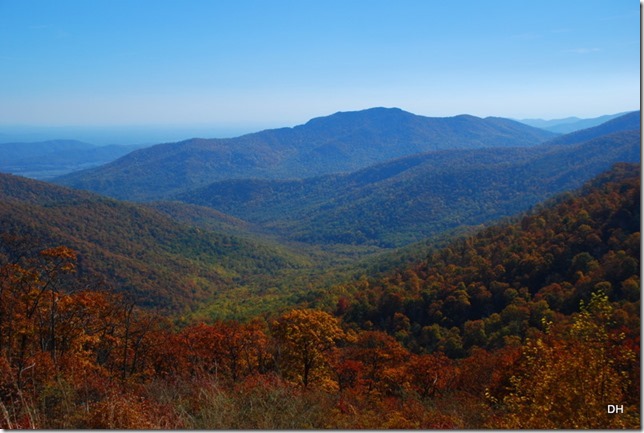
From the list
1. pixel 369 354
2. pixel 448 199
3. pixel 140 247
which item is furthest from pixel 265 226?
pixel 369 354

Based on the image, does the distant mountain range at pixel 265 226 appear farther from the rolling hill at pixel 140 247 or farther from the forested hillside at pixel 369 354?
the forested hillside at pixel 369 354

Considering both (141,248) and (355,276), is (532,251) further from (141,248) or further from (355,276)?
(141,248)

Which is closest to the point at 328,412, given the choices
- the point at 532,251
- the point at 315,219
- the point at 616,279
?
the point at 616,279

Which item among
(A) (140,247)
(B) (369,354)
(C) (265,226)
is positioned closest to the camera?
(B) (369,354)

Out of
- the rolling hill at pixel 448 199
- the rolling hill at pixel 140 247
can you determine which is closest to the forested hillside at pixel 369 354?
the rolling hill at pixel 140 247

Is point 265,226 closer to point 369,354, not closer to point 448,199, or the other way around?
point 448,199

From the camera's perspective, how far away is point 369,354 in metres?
19.9

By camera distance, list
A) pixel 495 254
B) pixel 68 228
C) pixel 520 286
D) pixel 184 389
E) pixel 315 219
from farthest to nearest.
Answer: pixel 315 219
pixel 68 228
pixel 495 254
pixel 520 286
pixel 184 389

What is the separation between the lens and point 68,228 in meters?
79.4

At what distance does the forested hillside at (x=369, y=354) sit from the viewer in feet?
29.2

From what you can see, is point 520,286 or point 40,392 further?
point 520,286

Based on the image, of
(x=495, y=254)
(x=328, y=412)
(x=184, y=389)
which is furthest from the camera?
(x=495, y=254)

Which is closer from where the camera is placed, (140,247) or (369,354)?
(369,354)

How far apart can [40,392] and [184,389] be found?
335 cm
